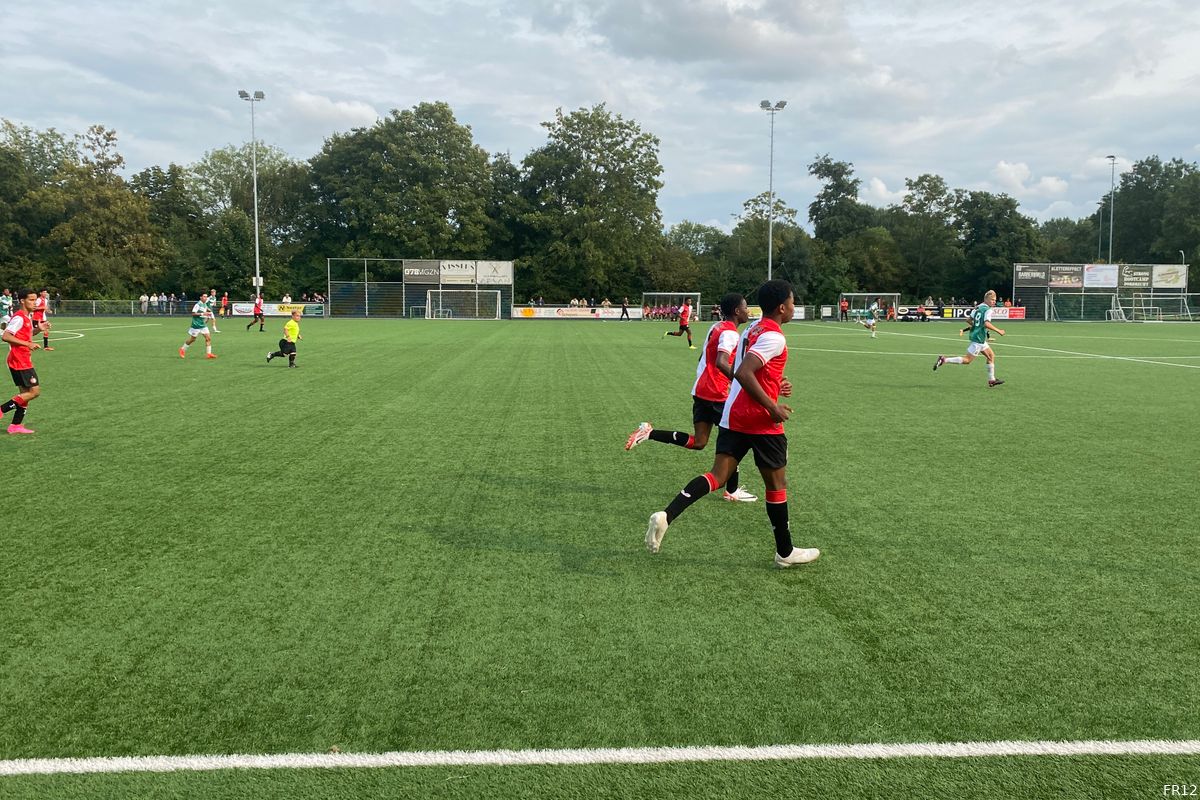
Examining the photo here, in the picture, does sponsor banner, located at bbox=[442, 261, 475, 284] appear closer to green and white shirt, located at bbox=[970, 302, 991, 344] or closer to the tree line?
the tree line

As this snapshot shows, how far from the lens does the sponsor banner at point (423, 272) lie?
59.7 meters

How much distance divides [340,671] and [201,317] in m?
19.5

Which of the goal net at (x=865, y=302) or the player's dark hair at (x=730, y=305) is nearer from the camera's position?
the player's dark hair at (x=730, y=305)

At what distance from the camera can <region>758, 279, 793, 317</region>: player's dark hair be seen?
4871 millimetres

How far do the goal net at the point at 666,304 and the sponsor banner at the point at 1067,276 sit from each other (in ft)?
90.8

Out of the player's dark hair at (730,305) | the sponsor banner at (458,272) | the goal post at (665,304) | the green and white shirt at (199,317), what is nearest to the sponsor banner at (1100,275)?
the goal post at (665,304)

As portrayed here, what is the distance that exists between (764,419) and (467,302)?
5712cm

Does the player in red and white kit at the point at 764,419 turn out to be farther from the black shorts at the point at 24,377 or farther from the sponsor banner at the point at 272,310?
the sponsor banner at the point at 272,310

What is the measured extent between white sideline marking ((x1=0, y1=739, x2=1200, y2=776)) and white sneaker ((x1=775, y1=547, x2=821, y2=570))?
6.80 feet

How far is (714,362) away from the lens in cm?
680

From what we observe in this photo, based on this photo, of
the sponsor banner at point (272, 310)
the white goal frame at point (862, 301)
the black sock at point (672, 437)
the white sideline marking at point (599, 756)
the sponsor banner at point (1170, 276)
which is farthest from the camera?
the white goal frame at point (862, 301)

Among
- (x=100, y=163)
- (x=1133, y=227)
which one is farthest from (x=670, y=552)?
(x=1133, y=227)

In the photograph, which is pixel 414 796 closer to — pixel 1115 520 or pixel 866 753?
pixel 866 753

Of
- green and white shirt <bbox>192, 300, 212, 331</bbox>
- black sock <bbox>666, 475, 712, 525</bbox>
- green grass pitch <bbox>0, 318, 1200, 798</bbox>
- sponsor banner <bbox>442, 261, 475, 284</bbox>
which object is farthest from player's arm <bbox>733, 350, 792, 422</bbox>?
sponsor banner <bbox>442, 261, 475, 284</bbox>
